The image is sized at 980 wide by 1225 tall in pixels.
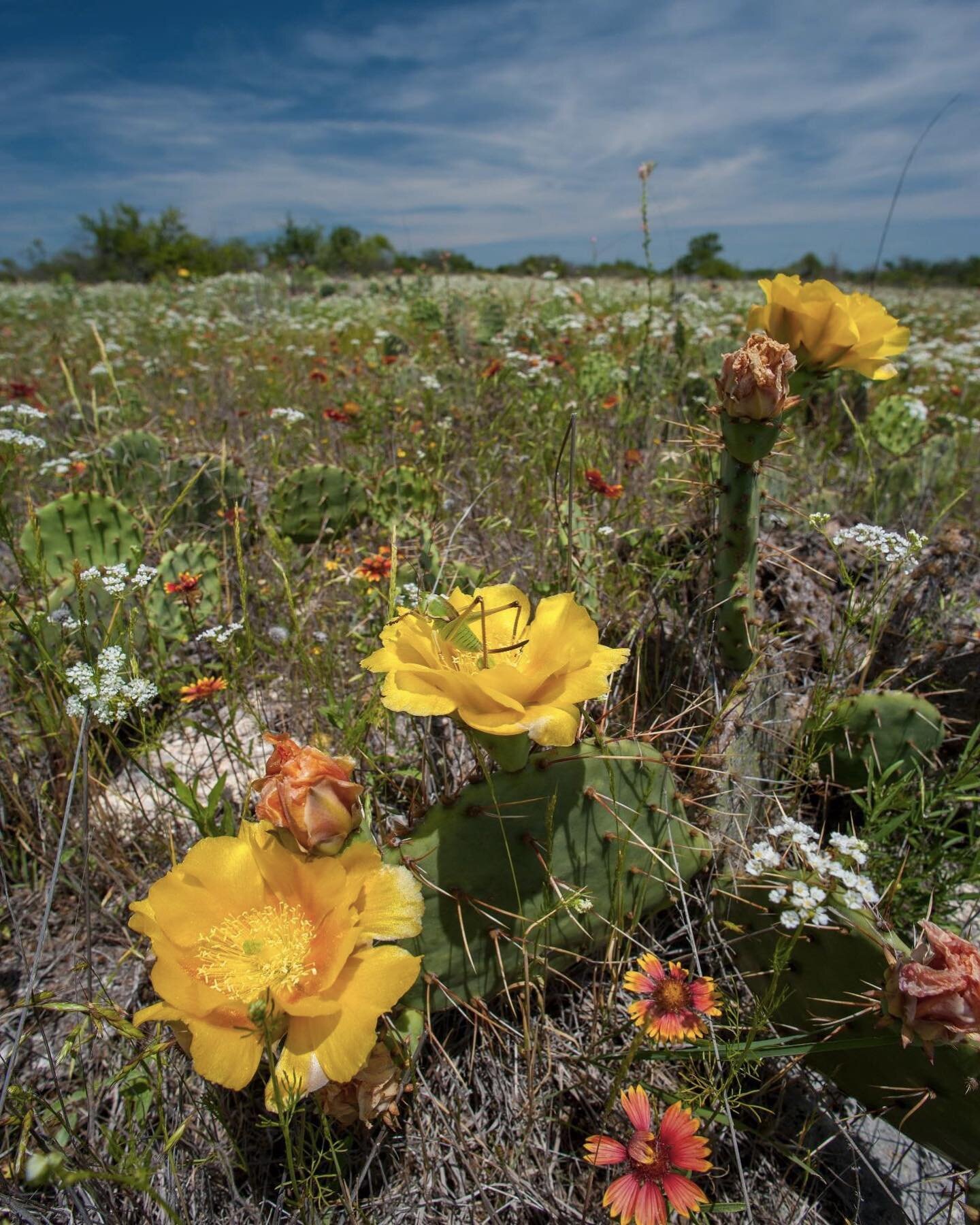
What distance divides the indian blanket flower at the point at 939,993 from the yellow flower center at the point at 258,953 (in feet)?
2.53

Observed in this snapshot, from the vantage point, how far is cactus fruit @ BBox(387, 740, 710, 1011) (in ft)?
3.49

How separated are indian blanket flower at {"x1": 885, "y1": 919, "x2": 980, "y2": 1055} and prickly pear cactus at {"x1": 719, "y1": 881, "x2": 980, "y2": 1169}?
0.12ft

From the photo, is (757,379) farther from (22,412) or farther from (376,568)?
(22,412)

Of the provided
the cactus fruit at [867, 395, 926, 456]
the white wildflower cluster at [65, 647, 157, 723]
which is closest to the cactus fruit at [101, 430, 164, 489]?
the white wildflower cluster at [65, 647, 157, 723]

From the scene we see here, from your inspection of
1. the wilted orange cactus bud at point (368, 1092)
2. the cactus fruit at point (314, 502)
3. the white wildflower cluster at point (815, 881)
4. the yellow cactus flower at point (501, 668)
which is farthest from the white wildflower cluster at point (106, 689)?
the cactus fruit at point (314, 502)

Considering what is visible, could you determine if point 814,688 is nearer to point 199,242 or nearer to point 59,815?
point 59,815

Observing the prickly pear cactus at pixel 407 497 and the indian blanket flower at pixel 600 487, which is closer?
the indian blanket flower at pixel 600 487

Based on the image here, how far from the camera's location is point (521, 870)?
1111 mm

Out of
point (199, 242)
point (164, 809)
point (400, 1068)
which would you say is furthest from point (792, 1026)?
point (199, 242)

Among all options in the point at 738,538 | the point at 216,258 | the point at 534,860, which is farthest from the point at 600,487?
the point at 216,258

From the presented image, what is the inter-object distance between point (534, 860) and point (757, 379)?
841 millimetres

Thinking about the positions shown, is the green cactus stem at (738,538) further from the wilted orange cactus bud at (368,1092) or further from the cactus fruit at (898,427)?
the cactus fruit at (898,427)

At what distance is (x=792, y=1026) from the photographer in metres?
1.12

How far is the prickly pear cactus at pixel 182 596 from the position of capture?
210 cm
